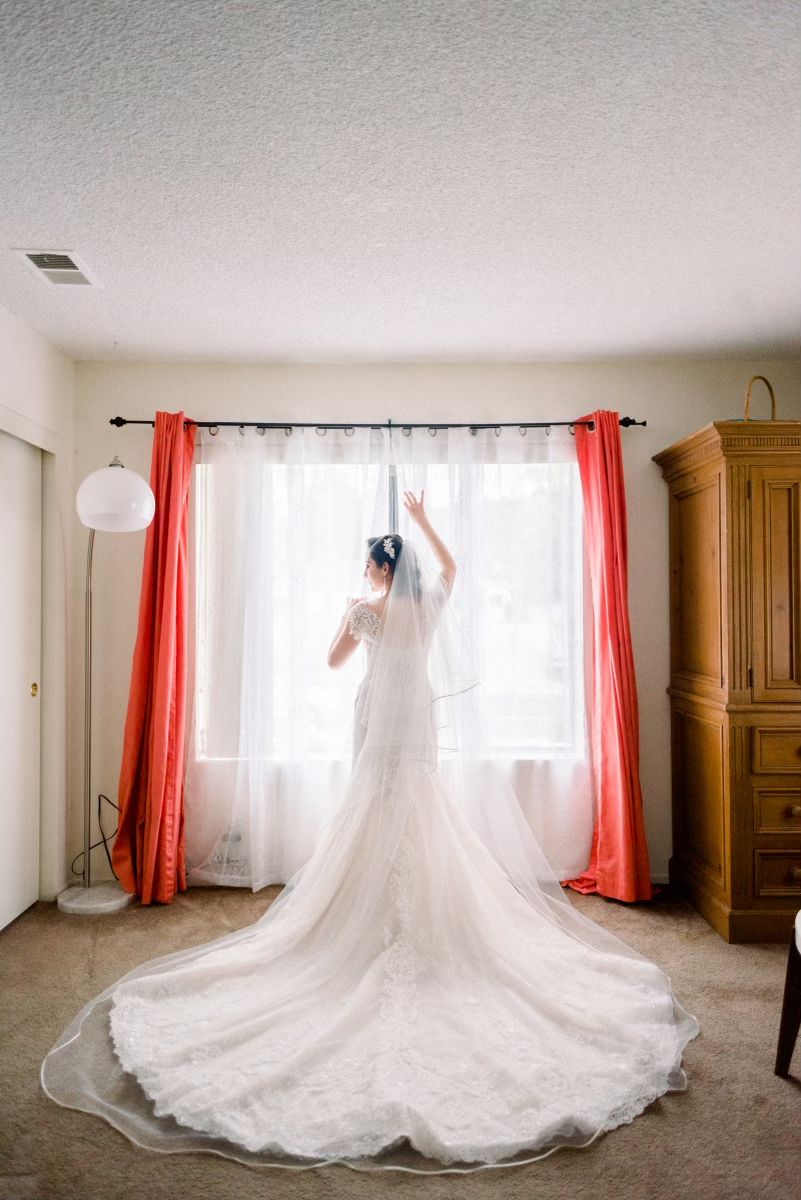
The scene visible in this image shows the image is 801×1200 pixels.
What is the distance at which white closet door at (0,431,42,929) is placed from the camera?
3.39 metres

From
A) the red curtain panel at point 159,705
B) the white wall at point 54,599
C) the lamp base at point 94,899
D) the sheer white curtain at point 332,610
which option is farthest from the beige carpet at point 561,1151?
the sheer white curtain at point 332,610

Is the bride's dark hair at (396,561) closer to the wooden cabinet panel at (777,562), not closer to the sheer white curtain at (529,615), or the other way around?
the sheer white curtain at (529,615)

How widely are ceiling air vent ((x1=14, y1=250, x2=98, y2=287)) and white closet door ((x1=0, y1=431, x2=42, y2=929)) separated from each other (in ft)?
2.62

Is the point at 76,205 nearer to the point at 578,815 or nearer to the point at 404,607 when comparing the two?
the point at 404,607

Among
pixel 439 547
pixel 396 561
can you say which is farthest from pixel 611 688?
pixel 396 561

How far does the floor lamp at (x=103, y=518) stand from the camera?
10.8 ft

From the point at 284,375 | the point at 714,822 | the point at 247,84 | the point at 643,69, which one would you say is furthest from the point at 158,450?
the point at 714,822

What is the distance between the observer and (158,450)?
12.5 feet

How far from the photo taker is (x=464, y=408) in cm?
405

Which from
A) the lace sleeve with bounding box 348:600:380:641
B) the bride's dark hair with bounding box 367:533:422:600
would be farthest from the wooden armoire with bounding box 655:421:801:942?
the lace sleeve with bounding box 348:600:380:641

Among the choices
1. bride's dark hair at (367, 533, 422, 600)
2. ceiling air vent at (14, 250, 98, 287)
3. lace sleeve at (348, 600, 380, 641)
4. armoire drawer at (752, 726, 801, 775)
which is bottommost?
armoire drawer at (752, 726, 801, 775)

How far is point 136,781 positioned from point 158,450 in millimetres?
1664

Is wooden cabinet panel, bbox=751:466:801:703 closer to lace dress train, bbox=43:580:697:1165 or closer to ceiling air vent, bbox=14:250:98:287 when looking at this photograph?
lace dress train, bbox=43:580:697:1165

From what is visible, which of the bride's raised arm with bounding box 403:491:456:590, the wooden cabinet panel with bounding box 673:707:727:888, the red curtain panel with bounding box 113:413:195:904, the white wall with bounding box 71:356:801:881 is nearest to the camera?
the bride's raised arm with bounding box 403:491:456:590
